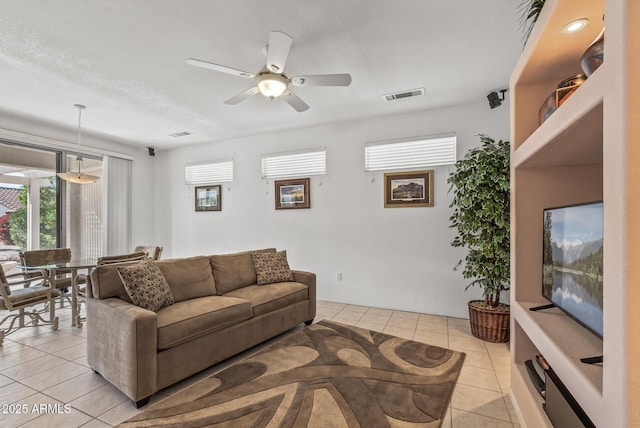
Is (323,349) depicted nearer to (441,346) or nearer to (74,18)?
(441,346)

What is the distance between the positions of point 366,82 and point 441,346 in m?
2.73

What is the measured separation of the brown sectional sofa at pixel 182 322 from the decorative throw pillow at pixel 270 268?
0.42ft

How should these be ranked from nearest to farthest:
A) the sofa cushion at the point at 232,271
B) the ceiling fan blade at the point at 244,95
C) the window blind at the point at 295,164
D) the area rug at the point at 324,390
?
the area rug at the point at 324,390, the ceiling fan blade at the point at 244,95, the sofa cushion at the point at 232,271, the window blind at the point at 295,164

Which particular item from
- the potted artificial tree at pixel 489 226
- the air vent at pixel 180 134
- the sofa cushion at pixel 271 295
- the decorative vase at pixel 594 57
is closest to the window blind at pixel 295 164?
the air vent at pixel 180 134

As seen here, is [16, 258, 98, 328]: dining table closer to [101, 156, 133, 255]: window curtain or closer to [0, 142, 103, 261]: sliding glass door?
[0, 142, 103, 261]: sliding glass door

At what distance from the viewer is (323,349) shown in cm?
281

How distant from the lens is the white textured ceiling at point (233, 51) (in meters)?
2.07

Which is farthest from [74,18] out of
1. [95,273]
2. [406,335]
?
[406,335]

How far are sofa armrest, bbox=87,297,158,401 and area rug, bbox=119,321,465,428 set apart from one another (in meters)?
0.20

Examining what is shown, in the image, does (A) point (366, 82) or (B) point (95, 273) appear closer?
(B) point (95, 273)

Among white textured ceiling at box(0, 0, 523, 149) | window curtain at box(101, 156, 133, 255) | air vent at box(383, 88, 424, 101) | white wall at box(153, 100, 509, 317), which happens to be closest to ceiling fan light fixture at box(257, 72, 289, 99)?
white textured ceiling at box(0, 0, 523, 149)

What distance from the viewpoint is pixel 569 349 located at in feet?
4.17

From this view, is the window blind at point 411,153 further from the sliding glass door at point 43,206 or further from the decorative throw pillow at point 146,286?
the sliding glass door at point 43,206

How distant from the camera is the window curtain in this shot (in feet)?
17.3
